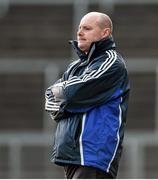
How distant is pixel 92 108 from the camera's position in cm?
486

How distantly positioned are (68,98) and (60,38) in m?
8.98

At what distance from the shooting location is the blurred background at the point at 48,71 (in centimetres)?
1273

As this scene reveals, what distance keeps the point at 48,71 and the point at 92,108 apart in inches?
330

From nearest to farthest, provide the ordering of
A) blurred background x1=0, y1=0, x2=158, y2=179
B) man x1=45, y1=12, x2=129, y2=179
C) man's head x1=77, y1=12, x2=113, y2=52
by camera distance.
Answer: man x1=45, y1=12, x2=129, y2=179 < man's head x1=77, y1=12, x2=113, y2=52 < blurred background x1=0, y1=0, x2=158, y2=179

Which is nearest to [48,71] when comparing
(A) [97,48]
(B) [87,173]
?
(A) [97,48]

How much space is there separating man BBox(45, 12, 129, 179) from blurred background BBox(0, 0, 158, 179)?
25.1 feet

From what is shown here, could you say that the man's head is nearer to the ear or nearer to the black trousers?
the ear

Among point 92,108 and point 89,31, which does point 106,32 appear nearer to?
point 89,31

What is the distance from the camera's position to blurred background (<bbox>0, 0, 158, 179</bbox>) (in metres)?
12.7

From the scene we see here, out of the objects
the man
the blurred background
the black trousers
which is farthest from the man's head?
the blurred background

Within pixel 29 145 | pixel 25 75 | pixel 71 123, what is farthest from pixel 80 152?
pixel 25 75

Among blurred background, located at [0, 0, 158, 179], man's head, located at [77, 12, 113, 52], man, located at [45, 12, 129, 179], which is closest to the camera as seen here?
man, located at [45, 12, 129, 179]

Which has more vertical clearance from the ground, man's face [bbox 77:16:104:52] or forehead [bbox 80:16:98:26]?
forehead [bbox 80:16:98:26]

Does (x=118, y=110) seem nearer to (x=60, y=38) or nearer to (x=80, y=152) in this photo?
(x=80, y=152)
